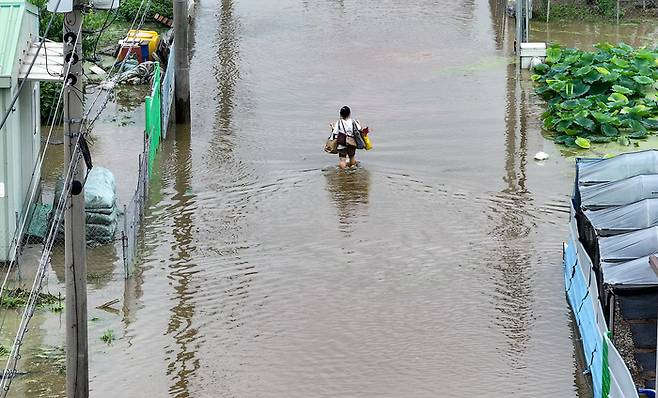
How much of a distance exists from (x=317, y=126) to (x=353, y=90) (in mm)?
3409

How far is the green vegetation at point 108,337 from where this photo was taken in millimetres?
15359

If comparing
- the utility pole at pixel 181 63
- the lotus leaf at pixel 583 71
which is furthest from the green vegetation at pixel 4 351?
the lotus leaf at pixel 583 71

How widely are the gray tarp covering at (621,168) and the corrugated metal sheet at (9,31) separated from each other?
846 cm

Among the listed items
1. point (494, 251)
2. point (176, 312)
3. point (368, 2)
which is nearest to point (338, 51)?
point (368, 2)

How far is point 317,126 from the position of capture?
25703 millimetres

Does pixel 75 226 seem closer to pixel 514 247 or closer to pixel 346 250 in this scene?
pixel 346 250

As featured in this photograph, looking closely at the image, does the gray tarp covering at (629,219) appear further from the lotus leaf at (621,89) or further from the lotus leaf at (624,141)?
the lotus leaf at (621,89)

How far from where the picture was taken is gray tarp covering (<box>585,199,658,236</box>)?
15.0m

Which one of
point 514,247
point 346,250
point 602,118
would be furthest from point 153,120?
point 602,118

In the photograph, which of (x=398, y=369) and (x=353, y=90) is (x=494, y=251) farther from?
(x=353, y=90)

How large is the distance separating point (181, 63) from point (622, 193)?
12185 mm

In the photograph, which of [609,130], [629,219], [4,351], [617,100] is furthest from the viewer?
[617,100]

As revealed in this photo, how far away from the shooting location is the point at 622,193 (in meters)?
16.0

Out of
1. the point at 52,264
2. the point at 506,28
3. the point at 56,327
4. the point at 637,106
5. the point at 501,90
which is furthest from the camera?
the point at 506,28
